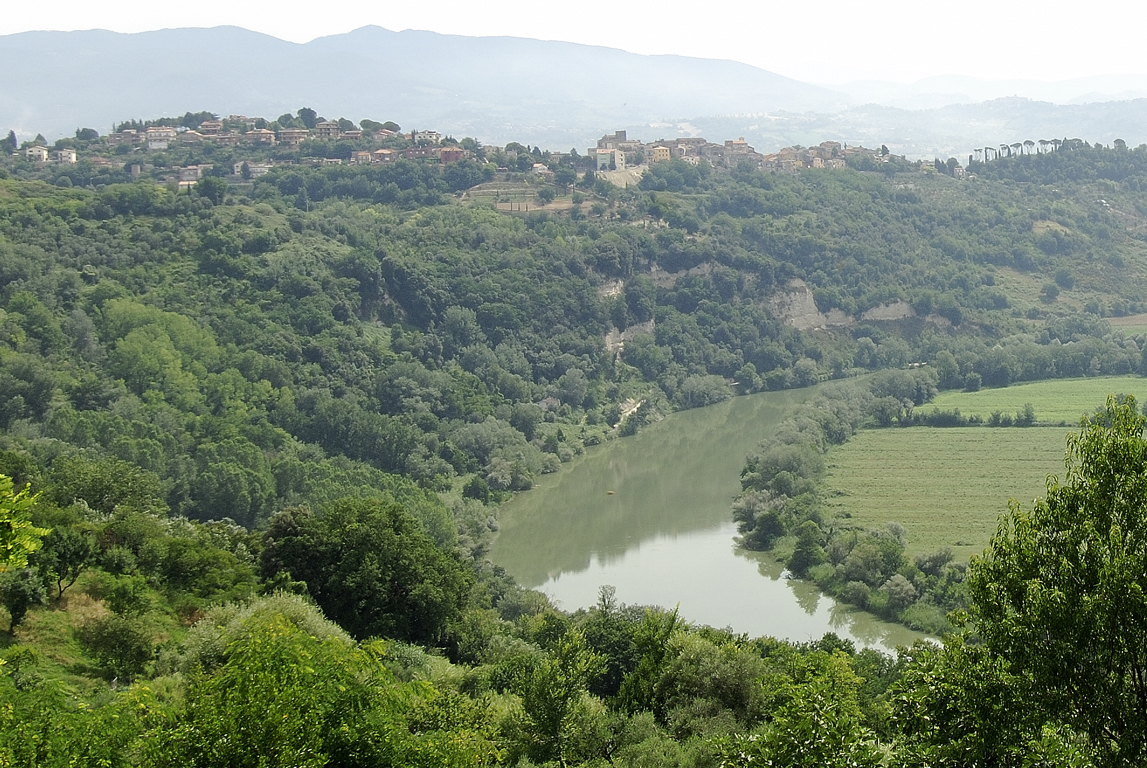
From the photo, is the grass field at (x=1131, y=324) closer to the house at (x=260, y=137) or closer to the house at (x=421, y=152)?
the house at (x=421, y=152)

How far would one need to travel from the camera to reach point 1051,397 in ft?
159

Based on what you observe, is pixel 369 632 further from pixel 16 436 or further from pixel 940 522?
pixel 940 522

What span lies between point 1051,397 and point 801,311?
15598 millimetres

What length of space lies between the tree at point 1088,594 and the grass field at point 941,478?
22.8 m

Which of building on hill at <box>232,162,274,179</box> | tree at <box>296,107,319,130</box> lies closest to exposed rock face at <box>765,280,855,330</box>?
building on hill at <box>232,162,274,179</box>

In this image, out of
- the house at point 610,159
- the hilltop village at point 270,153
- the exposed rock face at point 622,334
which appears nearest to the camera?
the exposed rock face at point 622,334

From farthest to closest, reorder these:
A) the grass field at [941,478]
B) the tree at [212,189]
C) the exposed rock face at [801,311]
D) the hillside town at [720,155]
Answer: the hillside town at [720,155] → the exposed rock face at [801,311] → the tree at [212,189] → the grass field at [941,478]

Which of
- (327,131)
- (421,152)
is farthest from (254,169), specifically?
(421,152)

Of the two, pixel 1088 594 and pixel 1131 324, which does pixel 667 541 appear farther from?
pixel 1131 324

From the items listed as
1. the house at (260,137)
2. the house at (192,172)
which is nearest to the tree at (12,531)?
the house at (192,172)

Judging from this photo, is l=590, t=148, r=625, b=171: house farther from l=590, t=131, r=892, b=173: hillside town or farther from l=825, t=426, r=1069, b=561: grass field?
l=825, t=426, r=1069, b=561: grass field

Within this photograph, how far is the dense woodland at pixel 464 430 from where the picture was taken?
8.77 m

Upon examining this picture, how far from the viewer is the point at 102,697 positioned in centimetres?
1419

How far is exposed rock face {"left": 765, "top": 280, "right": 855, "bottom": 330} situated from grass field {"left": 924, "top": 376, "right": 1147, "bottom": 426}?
35.9 feet
